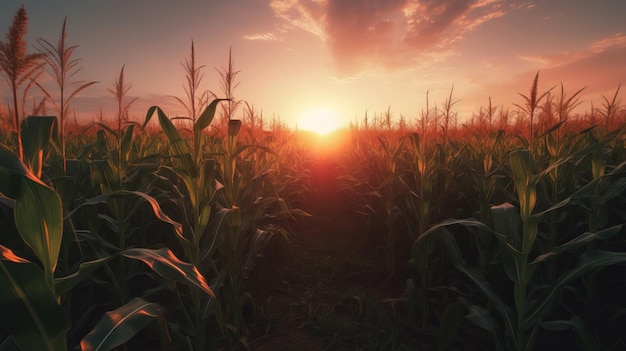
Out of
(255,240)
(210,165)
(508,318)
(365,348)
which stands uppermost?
(210,165)

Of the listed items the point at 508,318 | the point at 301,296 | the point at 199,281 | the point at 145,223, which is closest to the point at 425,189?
the point at 508,318

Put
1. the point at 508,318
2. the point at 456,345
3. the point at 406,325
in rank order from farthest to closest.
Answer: the point at 406,325, the point at 456,345, the point at 508,318

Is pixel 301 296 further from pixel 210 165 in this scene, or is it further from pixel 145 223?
pixel 210 165

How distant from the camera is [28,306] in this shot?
0.86 m

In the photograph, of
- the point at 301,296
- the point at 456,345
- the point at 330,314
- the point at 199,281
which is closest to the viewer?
the point at 199,281

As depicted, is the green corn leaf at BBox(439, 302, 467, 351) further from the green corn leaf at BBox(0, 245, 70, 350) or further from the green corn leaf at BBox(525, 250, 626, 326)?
the green corn leaf at BBox(0, 245, 70, 350)

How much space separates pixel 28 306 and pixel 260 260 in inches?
94.9

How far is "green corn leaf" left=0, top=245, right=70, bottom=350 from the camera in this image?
809 mm

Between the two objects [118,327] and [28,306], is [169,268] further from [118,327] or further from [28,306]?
[28,306]

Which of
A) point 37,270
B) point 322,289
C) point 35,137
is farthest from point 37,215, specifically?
point 322,289

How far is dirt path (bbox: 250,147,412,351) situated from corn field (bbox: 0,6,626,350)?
0.02 metres

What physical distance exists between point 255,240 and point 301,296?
1245mm

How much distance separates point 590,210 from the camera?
2031 millimetres

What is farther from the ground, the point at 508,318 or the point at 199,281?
the point at 199,281
